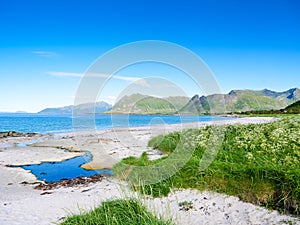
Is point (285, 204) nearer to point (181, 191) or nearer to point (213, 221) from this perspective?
point (213, 221)

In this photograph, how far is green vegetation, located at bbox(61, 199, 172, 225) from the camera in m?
5.91

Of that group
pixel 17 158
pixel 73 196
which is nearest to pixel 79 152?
pixel 17 158

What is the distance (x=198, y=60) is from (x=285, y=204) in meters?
6.13

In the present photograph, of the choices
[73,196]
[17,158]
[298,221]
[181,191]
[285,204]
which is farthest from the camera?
[17,158]

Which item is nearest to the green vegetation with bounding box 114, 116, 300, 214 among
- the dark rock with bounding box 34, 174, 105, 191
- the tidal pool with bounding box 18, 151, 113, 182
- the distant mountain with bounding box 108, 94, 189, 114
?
the dark rock with bounding box 34, 174, 105, 191

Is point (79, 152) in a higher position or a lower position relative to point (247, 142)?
lower

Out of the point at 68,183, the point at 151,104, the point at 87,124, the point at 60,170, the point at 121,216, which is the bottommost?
the point at 60,170

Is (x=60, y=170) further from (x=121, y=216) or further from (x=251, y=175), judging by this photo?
(x=251, y=175)

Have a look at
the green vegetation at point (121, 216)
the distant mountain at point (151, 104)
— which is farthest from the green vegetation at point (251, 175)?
the distant mountain at point (151, 104)

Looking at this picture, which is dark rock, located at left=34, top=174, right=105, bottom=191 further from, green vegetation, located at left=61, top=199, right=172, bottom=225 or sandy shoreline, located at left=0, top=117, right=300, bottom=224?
green vegetation, located at left=61, top=199, right=172, bottom=225

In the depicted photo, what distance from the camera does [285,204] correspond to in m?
7.46

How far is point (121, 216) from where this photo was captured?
647cm

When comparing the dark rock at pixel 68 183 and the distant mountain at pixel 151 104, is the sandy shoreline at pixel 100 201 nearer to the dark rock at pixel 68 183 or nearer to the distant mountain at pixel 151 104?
the dark rock at pixel 68 183

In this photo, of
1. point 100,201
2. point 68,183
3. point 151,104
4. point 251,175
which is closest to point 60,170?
point 68,183
